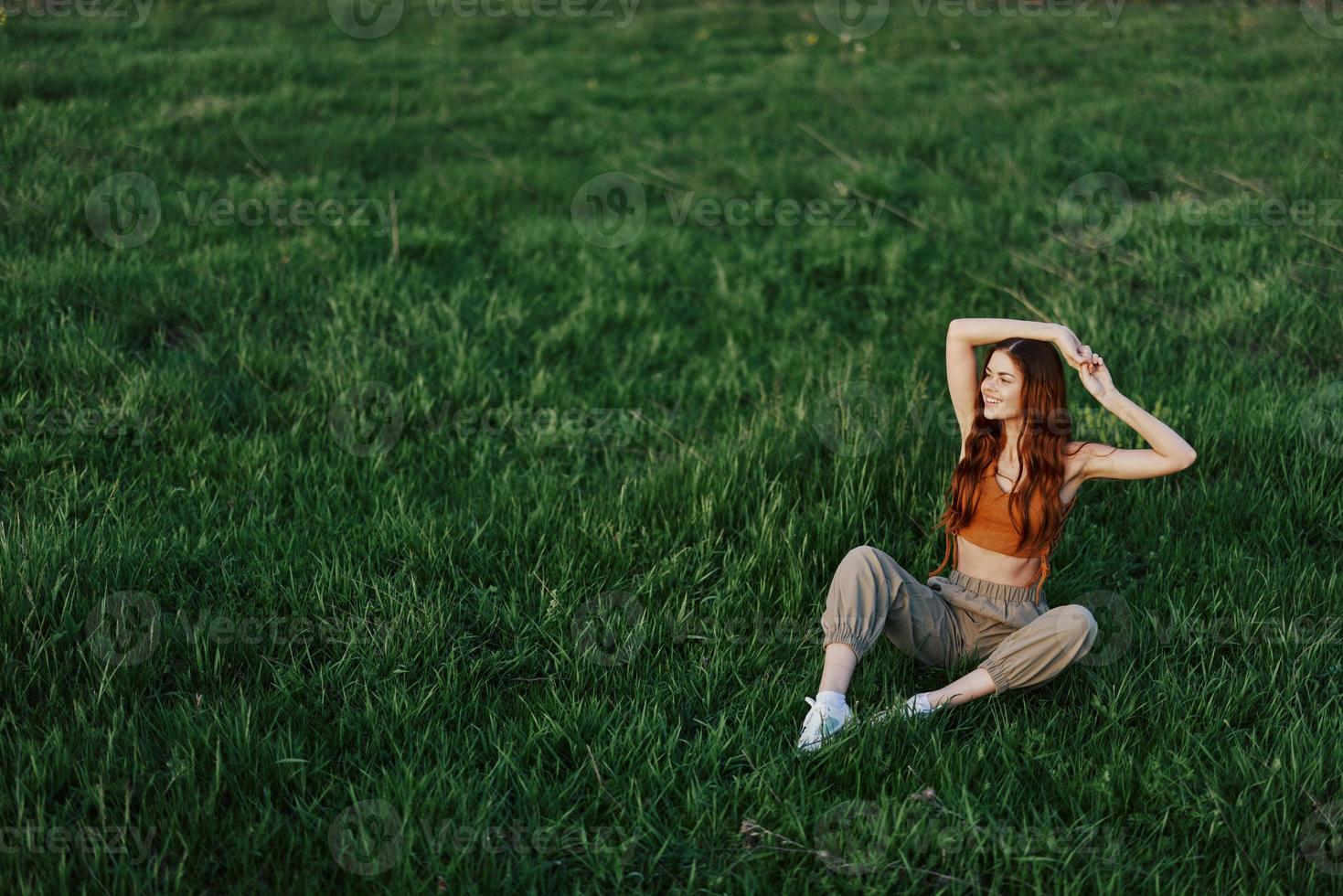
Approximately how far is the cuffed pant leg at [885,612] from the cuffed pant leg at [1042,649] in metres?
0.20

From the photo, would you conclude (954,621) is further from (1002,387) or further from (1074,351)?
(1074,351)

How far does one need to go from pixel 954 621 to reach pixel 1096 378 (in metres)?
0.80

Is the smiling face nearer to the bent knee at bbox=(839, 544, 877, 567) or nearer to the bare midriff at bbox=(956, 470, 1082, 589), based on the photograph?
the bare midriff at bbox=(956, 470, 1082, 589)

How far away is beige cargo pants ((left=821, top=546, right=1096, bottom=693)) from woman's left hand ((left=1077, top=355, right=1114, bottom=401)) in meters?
0.59

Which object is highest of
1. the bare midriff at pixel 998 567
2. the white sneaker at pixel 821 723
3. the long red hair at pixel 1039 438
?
the long red hair at pixel 1039 438

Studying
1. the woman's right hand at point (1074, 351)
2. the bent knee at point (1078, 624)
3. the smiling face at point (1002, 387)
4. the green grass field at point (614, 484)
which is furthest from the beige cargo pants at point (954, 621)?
the woman's right hand at point (1074, 351)

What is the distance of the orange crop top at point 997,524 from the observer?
2.77 m

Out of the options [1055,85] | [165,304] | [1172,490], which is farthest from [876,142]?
[165,304]

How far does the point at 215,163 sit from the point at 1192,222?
5.89 meters

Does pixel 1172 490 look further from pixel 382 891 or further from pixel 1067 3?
pixel 1067 3

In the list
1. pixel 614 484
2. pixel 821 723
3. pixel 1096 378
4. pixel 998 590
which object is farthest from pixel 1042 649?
pixel 614 484

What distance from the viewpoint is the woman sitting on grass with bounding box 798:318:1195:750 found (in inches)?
101

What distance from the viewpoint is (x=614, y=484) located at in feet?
12.0

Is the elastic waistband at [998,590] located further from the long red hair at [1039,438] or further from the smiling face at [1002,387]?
the smiling face at [1002,387]
